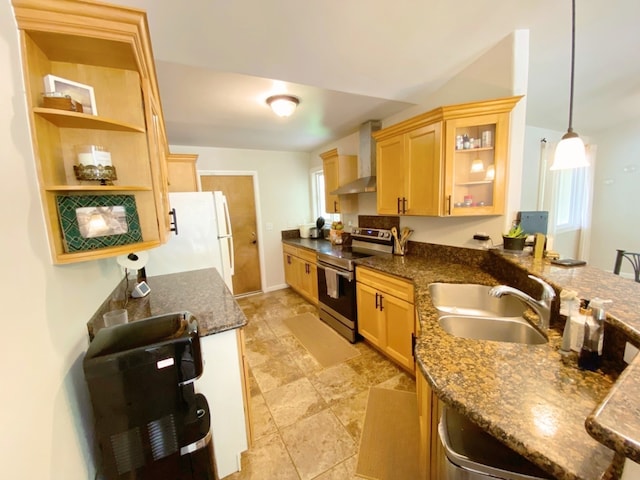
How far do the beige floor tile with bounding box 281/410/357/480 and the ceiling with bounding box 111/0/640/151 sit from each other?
2.51 m

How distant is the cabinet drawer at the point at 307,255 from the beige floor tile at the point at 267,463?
7.08ft

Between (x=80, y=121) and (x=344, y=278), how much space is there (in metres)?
2.35

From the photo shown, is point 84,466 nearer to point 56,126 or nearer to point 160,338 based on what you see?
point 160,338

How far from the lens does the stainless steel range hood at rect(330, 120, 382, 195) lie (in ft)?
9.86

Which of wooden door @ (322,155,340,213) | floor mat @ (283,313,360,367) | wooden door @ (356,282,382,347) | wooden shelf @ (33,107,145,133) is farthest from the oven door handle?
wooden shelf @ (33,107,145,133)

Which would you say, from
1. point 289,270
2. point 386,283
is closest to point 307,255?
point 289,270

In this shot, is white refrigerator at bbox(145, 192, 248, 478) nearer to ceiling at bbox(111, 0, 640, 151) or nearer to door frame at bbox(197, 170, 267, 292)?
ceiling at bbox(111, 0, 640, 151)

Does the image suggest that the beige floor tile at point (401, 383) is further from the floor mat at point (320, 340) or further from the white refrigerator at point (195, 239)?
the white refrigerator at point (195, 239)

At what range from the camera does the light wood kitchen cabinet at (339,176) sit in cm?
346

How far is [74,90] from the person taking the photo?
97cm

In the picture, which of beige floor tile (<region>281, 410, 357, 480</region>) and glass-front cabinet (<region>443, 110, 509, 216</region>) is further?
glass-front cabinet (<region>443, 110, 509, 216</region>)

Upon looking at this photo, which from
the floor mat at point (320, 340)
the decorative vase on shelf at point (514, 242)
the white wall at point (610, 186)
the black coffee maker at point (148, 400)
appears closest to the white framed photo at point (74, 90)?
the black coffee maker at point (148, 400)

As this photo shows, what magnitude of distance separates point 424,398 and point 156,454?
1.18 m

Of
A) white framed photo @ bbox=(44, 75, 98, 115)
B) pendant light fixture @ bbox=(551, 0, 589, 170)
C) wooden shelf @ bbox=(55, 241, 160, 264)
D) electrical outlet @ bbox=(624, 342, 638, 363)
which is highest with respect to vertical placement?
white framed photo @ bbox=(44, 75, 98, 115)
